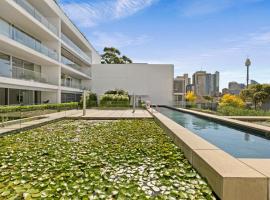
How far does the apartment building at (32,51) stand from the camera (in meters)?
16.5

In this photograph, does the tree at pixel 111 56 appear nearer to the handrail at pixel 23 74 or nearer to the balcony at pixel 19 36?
the balcony at pixel 19 36

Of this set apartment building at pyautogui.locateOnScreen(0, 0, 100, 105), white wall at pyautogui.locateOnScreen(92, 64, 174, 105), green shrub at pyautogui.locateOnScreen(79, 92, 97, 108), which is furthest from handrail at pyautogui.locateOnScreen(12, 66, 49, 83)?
white wall at pyautogui.locateOnScreen(92, 64, 174, 105)

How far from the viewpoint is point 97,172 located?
4746 mm

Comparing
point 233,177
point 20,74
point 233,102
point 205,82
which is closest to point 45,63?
point 20,74

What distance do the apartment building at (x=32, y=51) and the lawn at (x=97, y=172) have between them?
1128 cm

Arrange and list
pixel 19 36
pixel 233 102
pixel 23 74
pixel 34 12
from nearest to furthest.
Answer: pixel 19 36
pixel 23 74
pixel 34 12
pixel 233 102

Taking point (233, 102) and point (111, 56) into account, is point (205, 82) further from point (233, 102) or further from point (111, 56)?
point (233, 102)

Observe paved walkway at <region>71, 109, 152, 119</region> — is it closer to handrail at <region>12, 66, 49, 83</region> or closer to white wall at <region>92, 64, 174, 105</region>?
handrail at <region>12, 66, 49, 83</region>

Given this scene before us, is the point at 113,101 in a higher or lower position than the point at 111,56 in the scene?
lower

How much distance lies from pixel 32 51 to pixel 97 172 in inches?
686

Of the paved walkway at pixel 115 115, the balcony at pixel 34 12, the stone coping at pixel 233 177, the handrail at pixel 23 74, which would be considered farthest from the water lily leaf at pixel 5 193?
the balcony at pixel 34 12

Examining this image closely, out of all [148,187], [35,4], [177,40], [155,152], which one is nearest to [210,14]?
[177,40]

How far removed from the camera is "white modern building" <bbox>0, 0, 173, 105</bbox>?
17.0 m

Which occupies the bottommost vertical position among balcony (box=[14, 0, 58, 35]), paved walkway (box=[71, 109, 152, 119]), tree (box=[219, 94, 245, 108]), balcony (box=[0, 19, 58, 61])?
paved walkway (box=[71, 109, 152, 119])
